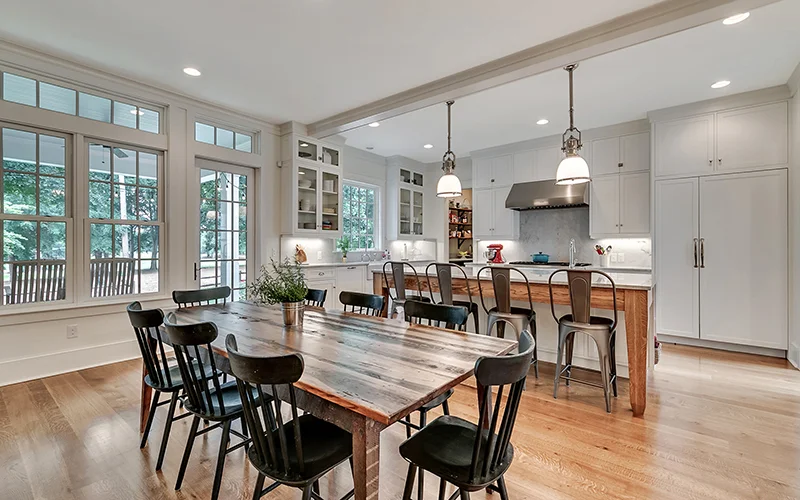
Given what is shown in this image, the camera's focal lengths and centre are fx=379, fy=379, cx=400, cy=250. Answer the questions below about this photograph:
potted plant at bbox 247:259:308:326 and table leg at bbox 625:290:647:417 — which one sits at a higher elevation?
potted plant at bbox 247:259:308:326

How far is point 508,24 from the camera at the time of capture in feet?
9.16

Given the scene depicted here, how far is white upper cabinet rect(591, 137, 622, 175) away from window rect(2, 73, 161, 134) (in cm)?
544

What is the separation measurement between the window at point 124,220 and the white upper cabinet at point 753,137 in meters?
6.17

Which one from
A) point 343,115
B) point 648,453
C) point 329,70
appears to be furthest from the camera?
point 343,115

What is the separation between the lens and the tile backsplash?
5.16m

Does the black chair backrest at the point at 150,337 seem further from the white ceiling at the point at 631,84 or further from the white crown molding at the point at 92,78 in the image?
the white ceiling at the point at 631,84

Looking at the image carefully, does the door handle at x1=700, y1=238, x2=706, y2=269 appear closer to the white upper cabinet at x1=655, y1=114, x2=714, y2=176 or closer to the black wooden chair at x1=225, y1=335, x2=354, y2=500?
the white upper cabinet at x1=655, y1=114, x2=714, y2=176

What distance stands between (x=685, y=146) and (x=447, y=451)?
4.73m

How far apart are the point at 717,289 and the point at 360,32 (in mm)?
4555

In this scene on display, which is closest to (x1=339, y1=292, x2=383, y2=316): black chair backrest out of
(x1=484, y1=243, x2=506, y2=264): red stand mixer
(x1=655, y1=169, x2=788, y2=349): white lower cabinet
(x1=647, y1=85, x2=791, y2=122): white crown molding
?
(x1=655, y1=169, x2=788, y2=349): white lower cabinet

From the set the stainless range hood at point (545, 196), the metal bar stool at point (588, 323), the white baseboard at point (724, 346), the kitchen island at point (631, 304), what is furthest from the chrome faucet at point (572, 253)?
the metal bar stool at point (588, 323)

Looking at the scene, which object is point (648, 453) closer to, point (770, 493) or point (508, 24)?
point (770, 493)

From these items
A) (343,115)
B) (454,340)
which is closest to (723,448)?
(454,340)

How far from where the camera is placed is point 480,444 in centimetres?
130
